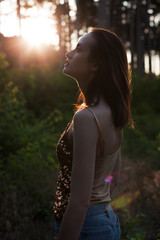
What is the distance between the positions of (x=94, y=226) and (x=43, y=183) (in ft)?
11.8

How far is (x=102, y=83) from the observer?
57.1 inches

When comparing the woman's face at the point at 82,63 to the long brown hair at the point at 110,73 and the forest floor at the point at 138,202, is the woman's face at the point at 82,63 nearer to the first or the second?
the long brown hair at the point at 110,73

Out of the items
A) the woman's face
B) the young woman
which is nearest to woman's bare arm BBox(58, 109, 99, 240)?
the young woman

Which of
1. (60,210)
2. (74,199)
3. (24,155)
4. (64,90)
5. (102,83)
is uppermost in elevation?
(102,83)

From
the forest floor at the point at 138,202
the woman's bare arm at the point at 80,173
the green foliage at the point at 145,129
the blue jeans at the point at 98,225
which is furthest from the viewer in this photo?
the green foliage at the point at 145,129

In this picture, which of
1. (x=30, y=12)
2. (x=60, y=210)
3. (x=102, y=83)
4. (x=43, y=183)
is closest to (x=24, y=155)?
(x=43, y=183)

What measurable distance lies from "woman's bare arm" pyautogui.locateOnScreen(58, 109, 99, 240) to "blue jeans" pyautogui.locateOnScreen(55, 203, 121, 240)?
145mm

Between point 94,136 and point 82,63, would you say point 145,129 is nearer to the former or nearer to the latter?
point 82,63

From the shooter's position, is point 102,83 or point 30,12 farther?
point 30,12

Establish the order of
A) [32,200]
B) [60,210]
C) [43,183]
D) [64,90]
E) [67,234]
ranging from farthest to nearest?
1. [64,90]
2. [43,183]
3. [32,200]
4. [60,210]
5. [67,234]

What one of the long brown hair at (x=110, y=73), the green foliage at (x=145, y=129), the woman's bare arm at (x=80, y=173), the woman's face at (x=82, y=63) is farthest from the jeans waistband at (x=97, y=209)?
the green foliage at (x=145, y=129)

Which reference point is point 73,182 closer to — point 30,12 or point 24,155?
point 24,155

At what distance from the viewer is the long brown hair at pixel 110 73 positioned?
4.64ft

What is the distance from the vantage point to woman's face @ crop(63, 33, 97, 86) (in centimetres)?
145
